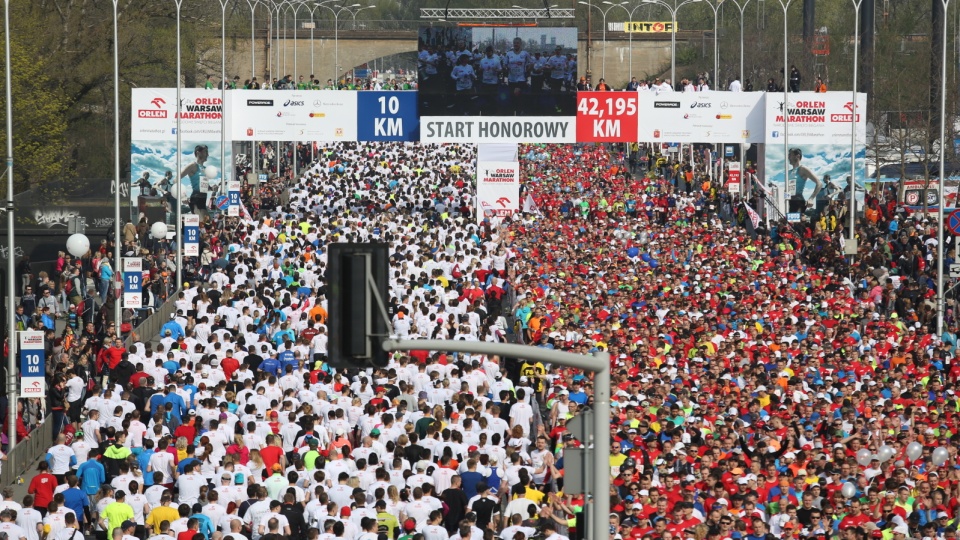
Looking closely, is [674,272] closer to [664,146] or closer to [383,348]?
[383,348]

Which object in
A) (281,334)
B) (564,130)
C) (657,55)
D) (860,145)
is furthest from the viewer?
(657,55)

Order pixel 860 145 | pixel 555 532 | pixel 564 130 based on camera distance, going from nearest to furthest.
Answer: pixel 555 532, pixel 564 130, pixel 860 145

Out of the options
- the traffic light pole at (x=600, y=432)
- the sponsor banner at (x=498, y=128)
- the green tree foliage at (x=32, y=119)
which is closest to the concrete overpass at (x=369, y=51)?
the green tree foliage at (x=32, y=119)

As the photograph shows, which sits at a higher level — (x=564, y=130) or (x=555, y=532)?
(x=564, y=130)

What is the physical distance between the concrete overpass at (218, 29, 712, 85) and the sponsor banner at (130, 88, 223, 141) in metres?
40.5

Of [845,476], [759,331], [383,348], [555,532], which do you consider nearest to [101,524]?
[555,532]

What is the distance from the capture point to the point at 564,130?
44.8 meters

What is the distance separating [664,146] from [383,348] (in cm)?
5808

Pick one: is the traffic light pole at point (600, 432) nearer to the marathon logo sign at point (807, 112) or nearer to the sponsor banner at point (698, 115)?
the sponsor banner at point (698, 115)

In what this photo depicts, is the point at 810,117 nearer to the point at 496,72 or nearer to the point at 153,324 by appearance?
the point at 496,72

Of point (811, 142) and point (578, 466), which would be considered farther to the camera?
point (811, 142)

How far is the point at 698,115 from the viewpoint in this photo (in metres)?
46.6

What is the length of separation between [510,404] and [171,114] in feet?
86.2

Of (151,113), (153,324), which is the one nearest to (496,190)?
(151,113)
